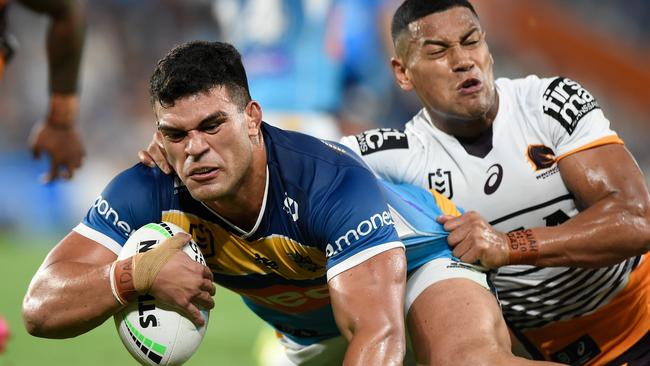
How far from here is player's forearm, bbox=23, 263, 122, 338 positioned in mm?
4449

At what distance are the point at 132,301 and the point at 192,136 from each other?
0.71m

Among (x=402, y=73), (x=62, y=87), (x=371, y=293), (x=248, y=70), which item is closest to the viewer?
(x=371, y=293)

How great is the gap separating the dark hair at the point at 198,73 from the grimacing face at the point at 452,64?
1.18 metres

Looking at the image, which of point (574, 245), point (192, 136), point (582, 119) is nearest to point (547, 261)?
point (574, 245)

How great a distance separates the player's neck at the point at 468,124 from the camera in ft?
17.6

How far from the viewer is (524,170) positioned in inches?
206

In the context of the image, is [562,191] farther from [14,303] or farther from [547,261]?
[14,303]

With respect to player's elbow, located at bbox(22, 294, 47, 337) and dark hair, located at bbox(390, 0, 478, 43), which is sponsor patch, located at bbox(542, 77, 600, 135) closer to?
dark hair, located at bbox(390, 0, 478, 43)

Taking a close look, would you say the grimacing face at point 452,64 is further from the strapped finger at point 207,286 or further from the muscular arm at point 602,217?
the strapped finger at point 207,286

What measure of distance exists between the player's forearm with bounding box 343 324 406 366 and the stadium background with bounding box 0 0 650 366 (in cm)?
414

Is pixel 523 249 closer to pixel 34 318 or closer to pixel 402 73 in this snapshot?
pixel 402 73

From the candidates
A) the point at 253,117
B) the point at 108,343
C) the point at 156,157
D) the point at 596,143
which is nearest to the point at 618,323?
the point at 596,143

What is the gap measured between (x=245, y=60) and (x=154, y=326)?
7251mm

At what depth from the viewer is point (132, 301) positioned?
4465 mm
